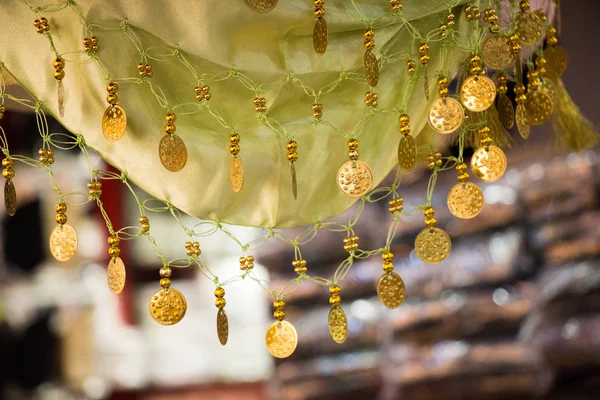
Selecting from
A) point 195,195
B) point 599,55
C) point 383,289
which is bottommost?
point 383,289

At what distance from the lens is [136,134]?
78 centimetres

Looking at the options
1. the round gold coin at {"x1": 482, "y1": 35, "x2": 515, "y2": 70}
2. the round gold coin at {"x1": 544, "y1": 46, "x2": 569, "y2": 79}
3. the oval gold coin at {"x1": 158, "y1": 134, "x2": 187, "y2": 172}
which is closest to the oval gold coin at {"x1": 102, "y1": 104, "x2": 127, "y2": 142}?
the oval gold coin at {"x1": 158, "y1": 134, "x2": 187, "y2": 172}

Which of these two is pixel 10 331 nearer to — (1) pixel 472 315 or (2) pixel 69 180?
(2) pixel 69 180

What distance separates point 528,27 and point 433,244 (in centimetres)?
27

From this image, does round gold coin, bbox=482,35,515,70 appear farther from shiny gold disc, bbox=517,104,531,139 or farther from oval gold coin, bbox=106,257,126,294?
oval gold coin, bbox=106,257,126,294

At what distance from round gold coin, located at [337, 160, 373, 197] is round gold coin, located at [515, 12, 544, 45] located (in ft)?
0.78

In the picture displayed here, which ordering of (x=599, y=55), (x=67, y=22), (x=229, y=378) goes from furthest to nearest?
(x=229, y=378) < (x=599, y=55) < (x=67, y=22)

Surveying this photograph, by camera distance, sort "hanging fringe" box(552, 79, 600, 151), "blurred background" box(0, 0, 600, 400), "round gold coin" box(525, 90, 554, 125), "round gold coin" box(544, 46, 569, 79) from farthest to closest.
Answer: "blurred background" box(0, 0, 600, 400) < "hanging fringe" box(552, 79, 600, 151) < "round gold coin" box(544, 46, 569, 79) < "round gold coin" box(525, 90, 554, 125)

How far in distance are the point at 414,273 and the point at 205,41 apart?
1661 millimetres

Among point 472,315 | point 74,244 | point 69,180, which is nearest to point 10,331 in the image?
point 69,180

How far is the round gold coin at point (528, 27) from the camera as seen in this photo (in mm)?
786

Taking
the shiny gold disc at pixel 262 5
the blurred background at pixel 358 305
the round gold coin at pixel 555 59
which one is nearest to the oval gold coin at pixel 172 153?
the shiny gold disc at pixel 262 5

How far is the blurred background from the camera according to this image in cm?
197

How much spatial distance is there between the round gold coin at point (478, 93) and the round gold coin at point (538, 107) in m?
0.11
